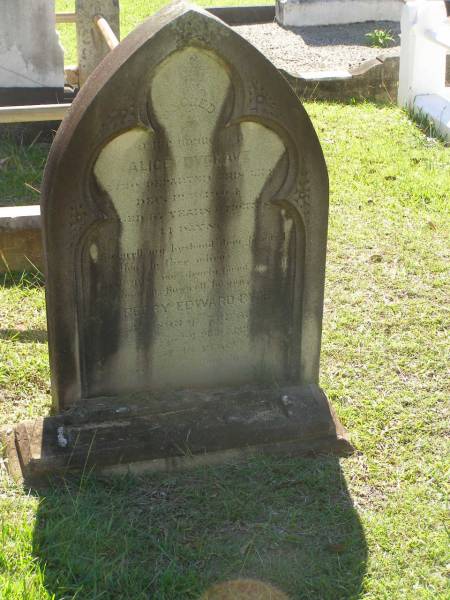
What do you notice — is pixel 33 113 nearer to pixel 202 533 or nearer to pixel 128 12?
pixel 202 533

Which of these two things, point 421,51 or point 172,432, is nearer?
point 172,432

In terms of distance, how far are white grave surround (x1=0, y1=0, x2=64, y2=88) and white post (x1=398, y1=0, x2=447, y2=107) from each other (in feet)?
10.2

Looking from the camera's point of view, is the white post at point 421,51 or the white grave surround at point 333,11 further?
the white grave surround at point 333,11

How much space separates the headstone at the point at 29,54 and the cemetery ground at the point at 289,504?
131 inches

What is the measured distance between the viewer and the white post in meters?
8.47

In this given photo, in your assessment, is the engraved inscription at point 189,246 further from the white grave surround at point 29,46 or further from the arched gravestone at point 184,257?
the white grave surround at point 29,46

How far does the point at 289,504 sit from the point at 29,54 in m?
5.61

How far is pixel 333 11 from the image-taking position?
1305 centimetres

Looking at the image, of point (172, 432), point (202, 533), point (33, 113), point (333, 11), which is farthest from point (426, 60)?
point (202, 533)

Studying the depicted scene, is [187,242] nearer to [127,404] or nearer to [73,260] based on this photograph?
[73,260]

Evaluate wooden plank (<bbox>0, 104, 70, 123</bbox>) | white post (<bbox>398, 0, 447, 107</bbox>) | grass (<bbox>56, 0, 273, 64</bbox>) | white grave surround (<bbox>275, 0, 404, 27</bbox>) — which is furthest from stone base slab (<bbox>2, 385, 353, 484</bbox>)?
white grave surround (<bbox>275, 0, 404, 27</bbox>)

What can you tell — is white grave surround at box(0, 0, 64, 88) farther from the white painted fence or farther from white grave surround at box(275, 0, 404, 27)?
white grave surround at box(275, 0, 404, 27)

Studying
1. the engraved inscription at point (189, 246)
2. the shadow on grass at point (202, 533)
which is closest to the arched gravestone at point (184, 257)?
the engraved inscription at point (189, 246)

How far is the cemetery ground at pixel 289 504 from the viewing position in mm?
3500
